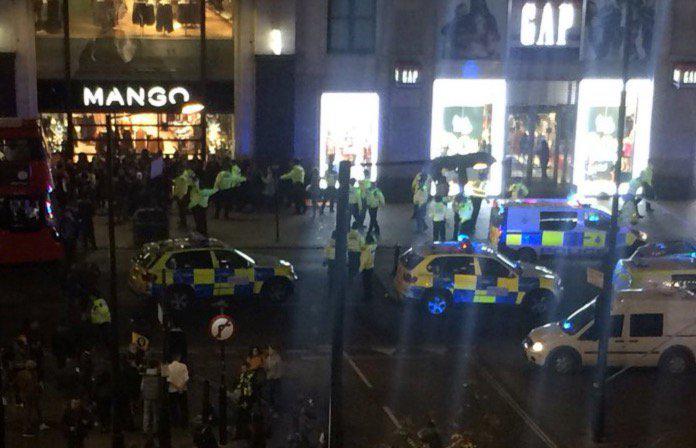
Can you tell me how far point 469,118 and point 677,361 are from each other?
17.0 m

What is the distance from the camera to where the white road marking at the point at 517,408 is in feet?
52.5

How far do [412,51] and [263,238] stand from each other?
28.6 feet

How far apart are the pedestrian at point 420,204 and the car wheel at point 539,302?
796 cm

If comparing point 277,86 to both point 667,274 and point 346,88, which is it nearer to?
point 346,88

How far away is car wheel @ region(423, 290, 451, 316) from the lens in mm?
21266

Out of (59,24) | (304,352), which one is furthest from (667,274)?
(59,24)

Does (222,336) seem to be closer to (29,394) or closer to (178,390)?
(178,390)

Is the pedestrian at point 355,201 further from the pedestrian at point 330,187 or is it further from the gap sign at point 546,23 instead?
the gap sign at point 546,23

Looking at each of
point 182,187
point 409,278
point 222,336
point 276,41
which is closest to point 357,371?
point 409,278

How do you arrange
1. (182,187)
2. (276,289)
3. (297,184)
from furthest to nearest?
(297,184) < (182,187) < (276,289)

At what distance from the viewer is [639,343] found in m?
18.4

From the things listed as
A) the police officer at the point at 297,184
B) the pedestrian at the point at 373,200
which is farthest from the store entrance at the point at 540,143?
the pedestrian at the point at 373,200

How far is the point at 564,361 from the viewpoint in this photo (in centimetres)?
1852

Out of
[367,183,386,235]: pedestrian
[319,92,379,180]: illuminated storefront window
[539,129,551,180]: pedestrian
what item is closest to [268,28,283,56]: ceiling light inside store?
[319,92,379,180]: illuminated storefront window
